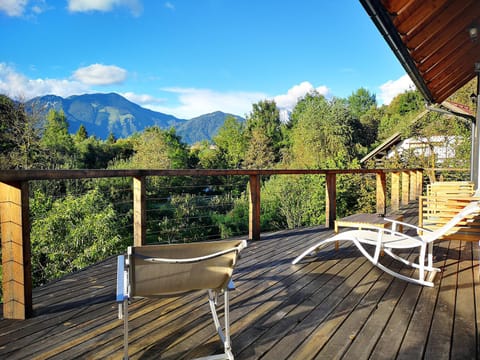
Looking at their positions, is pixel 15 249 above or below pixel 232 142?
below

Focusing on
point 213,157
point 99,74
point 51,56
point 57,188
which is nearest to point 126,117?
point 99,74

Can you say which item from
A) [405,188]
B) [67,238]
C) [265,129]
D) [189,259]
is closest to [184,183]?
[67,238]

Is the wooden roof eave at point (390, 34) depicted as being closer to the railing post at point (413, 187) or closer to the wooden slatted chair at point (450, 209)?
the wooden slatted chair at point (450, 209)

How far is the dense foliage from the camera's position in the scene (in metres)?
10.7

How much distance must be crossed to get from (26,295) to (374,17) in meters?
3.38

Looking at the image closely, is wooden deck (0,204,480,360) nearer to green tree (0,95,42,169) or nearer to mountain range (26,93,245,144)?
green tree (0,95,42,169)

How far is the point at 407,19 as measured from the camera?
144 inches

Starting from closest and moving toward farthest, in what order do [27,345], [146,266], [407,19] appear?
[146,266]
[27,345]
[407,19]

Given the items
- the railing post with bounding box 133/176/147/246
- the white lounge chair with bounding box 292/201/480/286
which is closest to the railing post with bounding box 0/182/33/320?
the railing post with bounding box 133/176/147/246

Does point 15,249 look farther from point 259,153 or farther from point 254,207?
point 259,153

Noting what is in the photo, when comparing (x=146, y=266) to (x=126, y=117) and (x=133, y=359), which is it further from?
(x=126, y=117)

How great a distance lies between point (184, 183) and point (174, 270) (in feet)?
59.4

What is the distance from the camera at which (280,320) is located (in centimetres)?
220

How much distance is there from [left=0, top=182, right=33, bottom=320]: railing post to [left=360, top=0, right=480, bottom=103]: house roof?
280 centimetres
